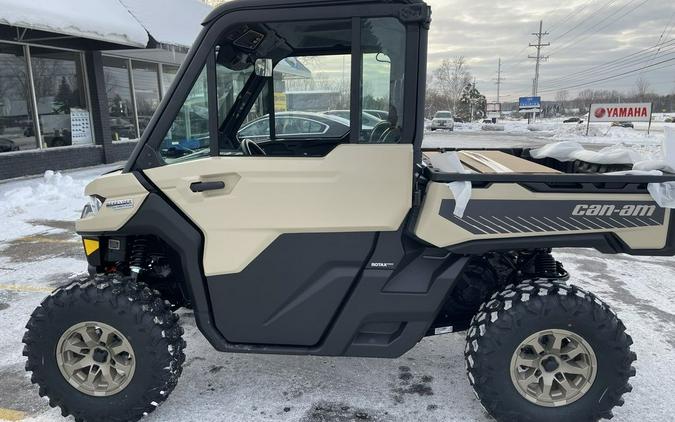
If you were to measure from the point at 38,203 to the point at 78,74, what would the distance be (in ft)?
16.7

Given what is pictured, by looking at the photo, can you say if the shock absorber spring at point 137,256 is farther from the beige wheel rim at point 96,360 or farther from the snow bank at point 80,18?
the snow bank at point 80,18

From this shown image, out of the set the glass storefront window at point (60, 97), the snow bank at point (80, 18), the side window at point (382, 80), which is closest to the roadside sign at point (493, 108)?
the glass storefront window at point (60, 97)

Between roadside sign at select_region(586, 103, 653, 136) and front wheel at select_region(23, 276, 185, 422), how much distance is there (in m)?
32.6

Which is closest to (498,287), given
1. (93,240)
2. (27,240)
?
(93,240)

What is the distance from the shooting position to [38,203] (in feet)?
28.1

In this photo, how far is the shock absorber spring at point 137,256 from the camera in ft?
9.67

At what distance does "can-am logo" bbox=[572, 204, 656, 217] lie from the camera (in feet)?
8.03

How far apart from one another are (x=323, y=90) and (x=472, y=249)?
125cm

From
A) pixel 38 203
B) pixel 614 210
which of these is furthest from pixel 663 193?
pixel 38 203

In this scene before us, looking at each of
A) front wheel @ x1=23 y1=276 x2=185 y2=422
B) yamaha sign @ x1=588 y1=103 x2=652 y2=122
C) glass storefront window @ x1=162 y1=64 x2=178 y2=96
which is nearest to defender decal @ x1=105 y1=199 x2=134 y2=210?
front wheel @ x1=23 y1=276 x2=185 y2=422

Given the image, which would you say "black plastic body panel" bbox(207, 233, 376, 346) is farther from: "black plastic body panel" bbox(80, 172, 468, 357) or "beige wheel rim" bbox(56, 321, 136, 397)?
"beige wheel rim" bbox(56, 321, 136, 397)

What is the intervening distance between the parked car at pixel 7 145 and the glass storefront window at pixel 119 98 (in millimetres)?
3142

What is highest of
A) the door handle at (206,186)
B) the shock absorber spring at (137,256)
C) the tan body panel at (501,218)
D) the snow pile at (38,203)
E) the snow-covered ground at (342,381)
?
the door handle at (206,186)

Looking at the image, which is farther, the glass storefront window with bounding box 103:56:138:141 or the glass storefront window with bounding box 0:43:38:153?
the glass storefront window with bounding box 103:56:138:141
